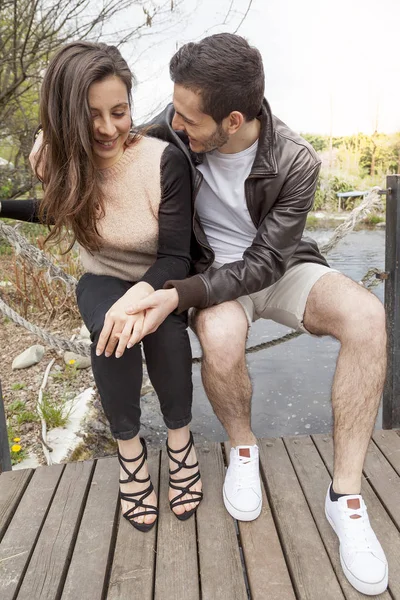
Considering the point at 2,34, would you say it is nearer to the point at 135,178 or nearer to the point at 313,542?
the point at 135,178

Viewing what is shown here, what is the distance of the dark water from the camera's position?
3.75 m

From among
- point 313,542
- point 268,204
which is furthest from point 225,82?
point 313,542

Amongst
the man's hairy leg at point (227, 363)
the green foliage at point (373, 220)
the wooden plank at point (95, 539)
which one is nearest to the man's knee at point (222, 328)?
the man's hairy leg at point (227, 363)

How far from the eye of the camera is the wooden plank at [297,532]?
4.36 feet

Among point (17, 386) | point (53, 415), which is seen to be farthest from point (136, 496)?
point (17, 386)

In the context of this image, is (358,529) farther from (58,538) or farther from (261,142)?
(261,142)

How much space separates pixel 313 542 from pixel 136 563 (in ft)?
1.52

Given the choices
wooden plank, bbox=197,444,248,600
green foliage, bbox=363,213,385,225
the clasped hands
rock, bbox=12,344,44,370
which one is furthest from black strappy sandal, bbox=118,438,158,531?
green foliage, bbox=363,213,385,225

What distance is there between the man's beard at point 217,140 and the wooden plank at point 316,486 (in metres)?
A: 1.05

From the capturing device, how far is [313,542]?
1477 mm

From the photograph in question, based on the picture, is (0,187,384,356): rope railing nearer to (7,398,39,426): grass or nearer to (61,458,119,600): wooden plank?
(61,458,119,600): wooden plank

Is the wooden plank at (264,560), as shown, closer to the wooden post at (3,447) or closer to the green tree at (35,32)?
the wooden post at (3,447)

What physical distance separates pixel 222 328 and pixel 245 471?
1.40 ft

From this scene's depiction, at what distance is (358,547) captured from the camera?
1.39 m
